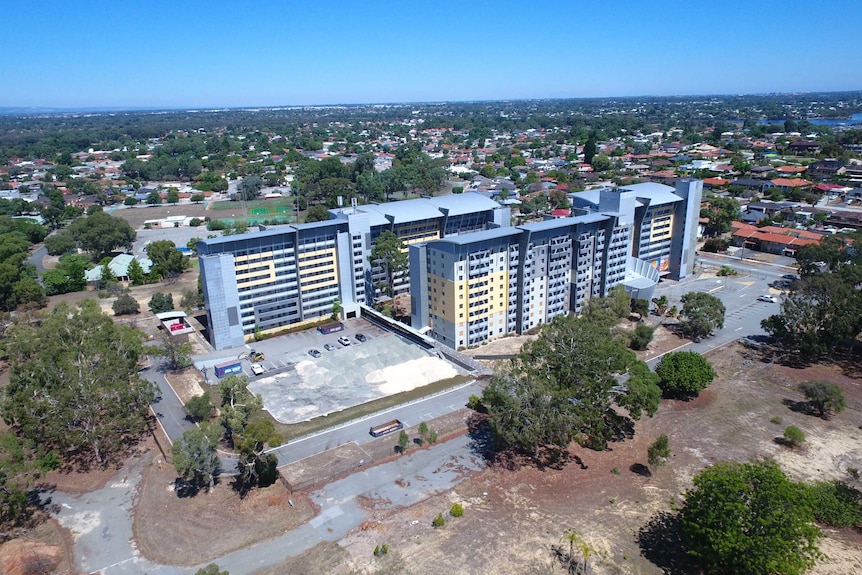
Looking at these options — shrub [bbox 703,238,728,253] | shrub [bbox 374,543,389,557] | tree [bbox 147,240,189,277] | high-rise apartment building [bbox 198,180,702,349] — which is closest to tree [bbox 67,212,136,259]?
tree [bbox 147,240,189,277]

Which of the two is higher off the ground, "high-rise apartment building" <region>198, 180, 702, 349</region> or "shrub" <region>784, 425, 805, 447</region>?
"high-rise apartment building" <region>198, 180, 702, 349</region>

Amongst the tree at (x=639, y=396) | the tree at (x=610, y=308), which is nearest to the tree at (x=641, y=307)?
the tree at (x=610, y=308)

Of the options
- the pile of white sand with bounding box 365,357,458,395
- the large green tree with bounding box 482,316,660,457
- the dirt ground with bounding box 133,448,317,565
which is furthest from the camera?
the pile of white sand with bounding box 365,357,458,395

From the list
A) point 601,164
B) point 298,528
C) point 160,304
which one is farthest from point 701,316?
point 601,164

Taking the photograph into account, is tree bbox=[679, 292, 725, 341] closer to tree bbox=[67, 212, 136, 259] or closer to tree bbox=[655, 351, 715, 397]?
tree bbox=[655, 351, 715, 397]

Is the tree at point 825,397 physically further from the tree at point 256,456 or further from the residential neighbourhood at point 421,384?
the tree at point 256,456

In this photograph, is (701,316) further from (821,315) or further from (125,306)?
(125,306)

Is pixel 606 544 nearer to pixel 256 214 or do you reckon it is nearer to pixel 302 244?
pixel 302 244
